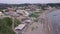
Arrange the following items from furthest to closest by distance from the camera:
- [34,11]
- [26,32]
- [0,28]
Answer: [34,11], [26,32], [0,28]

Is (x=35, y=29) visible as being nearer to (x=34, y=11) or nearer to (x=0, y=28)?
(x=34, y=11)

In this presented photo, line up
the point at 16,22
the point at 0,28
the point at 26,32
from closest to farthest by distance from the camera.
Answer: the point at 0,28 → the point at 26,32 → the point at 16,22

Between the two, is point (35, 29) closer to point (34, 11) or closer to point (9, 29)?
point (34, 11)

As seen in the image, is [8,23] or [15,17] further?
[15,17]

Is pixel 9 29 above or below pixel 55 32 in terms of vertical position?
above

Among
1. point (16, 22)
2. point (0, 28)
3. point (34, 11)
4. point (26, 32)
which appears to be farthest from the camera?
point (16, 22)

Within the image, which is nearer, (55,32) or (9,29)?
(9,29)

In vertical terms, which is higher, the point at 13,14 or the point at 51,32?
the point at 13,14

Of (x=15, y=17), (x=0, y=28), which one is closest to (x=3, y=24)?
(x=0, y=28)

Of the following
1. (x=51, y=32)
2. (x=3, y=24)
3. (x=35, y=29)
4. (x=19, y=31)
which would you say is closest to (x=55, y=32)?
(x=51, y=32)
